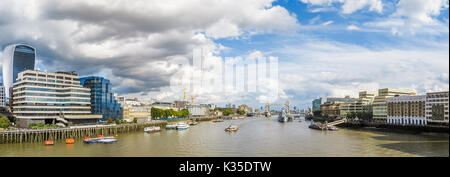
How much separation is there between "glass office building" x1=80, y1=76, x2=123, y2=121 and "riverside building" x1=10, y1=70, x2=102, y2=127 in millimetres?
14168

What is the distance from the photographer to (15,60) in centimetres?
16025

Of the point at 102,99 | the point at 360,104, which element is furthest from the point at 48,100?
the point at 360,104

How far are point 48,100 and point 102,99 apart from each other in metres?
26.4

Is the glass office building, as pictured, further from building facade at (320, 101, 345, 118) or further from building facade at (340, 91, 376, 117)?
building facade at (320, 101, 345, 118)

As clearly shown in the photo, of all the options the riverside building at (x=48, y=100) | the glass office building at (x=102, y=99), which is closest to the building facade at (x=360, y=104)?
the glass office building at (x=102, y=99)

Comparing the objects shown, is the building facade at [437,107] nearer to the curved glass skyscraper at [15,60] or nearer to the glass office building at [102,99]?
the glass office building at [102,99]

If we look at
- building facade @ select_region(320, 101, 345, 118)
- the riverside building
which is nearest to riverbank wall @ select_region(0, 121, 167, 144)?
the riverside building

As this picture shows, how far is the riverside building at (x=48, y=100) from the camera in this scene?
65.8m

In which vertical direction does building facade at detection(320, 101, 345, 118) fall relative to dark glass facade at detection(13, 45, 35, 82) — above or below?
below

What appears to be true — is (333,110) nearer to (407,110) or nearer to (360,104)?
(360,104)

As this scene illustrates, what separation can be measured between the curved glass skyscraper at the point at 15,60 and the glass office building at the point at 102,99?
84269 millimetres

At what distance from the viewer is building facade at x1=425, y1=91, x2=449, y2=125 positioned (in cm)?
5600
